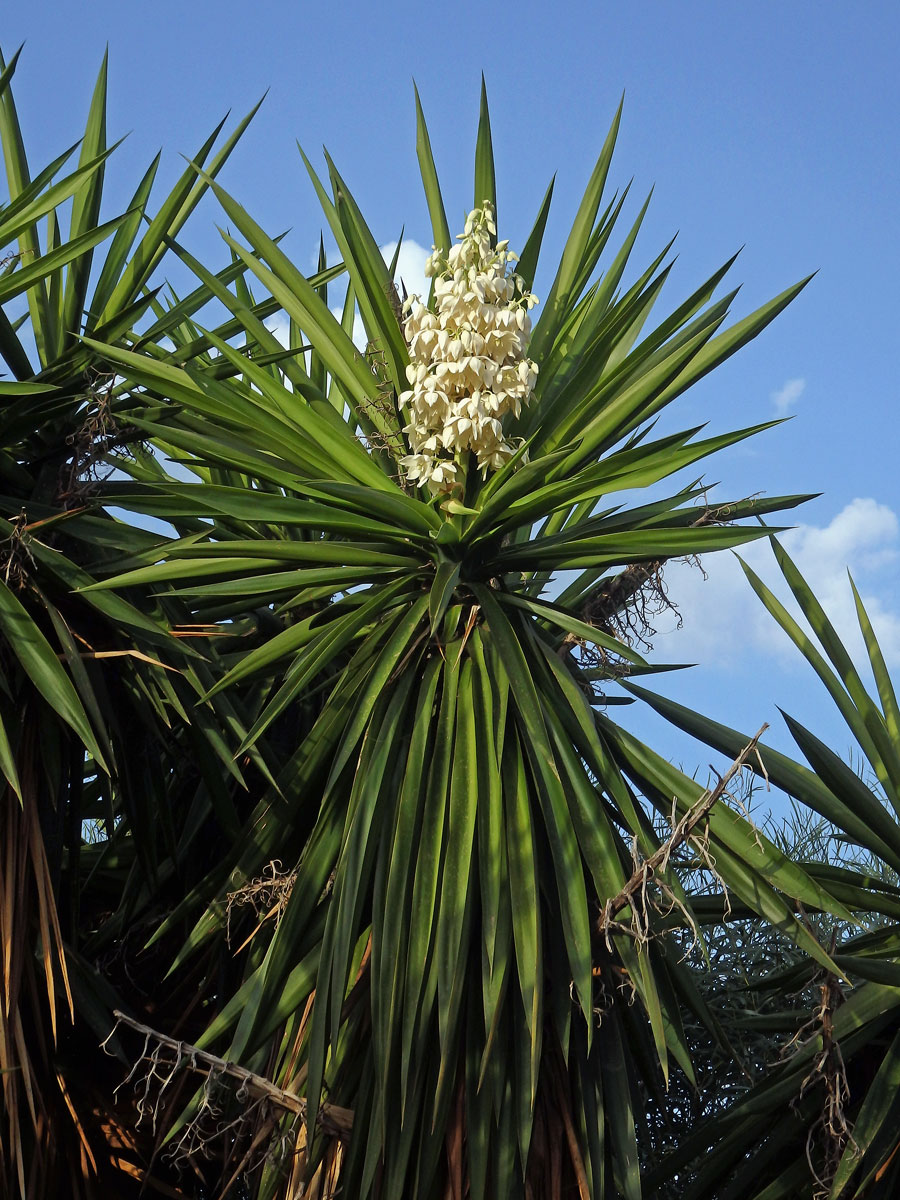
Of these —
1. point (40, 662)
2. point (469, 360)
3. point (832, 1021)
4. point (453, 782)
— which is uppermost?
point (469, 360)

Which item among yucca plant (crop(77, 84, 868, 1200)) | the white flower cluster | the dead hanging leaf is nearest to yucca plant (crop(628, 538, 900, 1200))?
yucca plant (crop(77, 84, 868, 1200))

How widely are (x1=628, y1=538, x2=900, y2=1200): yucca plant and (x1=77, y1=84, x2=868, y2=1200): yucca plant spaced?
201mm

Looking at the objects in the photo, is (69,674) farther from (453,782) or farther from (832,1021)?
(832,1021)

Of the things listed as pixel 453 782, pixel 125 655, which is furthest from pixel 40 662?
pixel 453 782

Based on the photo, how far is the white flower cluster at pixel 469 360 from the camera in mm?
2523

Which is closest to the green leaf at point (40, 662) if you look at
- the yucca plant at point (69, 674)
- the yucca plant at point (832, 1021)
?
the yucca plant at point (69, 674)

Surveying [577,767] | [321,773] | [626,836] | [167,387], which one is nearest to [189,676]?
[321,773]

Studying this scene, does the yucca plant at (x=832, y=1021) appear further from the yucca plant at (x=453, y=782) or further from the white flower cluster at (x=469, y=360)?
the white flower cluster at (x=469, y=360)

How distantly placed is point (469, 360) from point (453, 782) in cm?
77

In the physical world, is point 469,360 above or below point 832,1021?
above

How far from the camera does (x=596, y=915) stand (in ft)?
8.54

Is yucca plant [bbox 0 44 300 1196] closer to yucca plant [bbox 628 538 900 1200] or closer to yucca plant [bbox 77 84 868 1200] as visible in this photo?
yucca plant [bbox 77 84 868 1200]

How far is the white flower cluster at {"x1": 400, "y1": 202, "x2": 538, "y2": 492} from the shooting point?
2.52 metres

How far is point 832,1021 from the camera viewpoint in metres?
2.65
